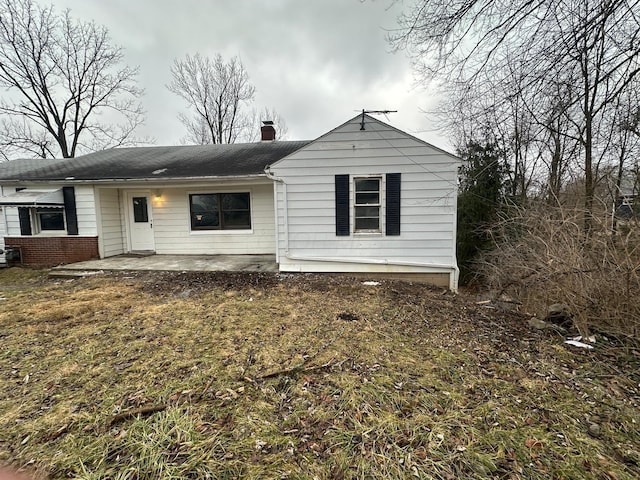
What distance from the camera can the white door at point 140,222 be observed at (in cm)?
952

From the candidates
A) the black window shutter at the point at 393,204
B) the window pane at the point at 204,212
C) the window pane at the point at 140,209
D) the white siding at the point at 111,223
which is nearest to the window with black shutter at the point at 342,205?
the black window shutter at the point at 393,204

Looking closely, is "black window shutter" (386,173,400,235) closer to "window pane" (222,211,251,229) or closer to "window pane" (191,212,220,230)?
"window pane" (222,211,251,229)

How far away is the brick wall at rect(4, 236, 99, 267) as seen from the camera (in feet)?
28.9

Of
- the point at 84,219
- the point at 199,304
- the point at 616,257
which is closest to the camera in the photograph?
the point at 616,257

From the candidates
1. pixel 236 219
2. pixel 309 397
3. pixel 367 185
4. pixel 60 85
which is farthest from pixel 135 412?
pixel 60 85

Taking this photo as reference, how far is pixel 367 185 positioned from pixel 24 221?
10.1 meters

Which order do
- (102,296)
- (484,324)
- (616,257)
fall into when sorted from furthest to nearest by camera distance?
(102,296) → (484,324) → (616,257)

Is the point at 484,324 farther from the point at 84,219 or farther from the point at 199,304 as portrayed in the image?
the point at 84,219

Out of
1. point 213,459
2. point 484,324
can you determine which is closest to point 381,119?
point 484,324

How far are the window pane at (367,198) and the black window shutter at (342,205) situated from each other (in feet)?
0.98

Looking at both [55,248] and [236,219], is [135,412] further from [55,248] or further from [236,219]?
[55,248]

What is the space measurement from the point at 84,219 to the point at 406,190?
9204mm

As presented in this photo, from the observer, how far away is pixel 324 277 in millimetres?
7051

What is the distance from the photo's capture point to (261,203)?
30.0ft
